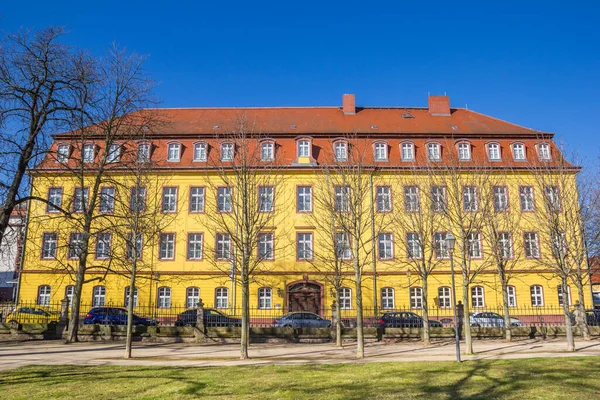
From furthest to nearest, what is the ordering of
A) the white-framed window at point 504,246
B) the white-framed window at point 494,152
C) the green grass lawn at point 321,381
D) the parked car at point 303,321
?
Result: the white-framed window at point 494,152 → the parked car at point 303,321 → the white-framed window at point 504,246 → the green grass lawn at point 321,381

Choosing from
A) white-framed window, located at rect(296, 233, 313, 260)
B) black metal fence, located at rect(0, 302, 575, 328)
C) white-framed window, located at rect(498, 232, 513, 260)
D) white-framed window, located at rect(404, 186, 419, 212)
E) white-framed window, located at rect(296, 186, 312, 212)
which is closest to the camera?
white-framed window, located at rect(498, 232, 513, 260)

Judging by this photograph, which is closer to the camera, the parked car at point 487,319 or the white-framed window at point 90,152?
the white-framed window at point 90,152

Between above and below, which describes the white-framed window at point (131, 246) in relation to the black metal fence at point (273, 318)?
above

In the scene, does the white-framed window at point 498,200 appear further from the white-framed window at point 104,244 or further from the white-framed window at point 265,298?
the white-framed window at point 104,244

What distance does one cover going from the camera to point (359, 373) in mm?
11852

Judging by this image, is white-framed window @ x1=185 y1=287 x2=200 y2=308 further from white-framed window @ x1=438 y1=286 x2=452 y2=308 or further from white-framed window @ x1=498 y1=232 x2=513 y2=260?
white-framed window @ x1=498 y1=232 x2=513 y2=260

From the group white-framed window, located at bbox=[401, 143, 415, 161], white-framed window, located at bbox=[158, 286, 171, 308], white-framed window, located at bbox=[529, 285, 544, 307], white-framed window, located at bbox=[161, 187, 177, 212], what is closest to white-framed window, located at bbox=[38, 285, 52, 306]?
white-framed window, located at bbox=[158, 286, 171, 308]

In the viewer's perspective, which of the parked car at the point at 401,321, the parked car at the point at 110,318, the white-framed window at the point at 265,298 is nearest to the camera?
the parked car at the point at 401,321


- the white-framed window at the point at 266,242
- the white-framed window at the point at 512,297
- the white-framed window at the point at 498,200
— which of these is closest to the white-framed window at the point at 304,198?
the white-framed window at the point at 266,242

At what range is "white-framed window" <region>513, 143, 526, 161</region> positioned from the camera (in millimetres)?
32469

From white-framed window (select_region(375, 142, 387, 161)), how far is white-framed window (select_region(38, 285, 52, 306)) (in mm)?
23474

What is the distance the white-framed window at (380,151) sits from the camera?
32562mm

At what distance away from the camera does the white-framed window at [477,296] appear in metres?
30.6

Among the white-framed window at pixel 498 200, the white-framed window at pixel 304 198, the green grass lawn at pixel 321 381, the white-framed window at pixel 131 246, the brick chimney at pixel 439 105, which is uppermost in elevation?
the brick chimney at pixel 439 105
